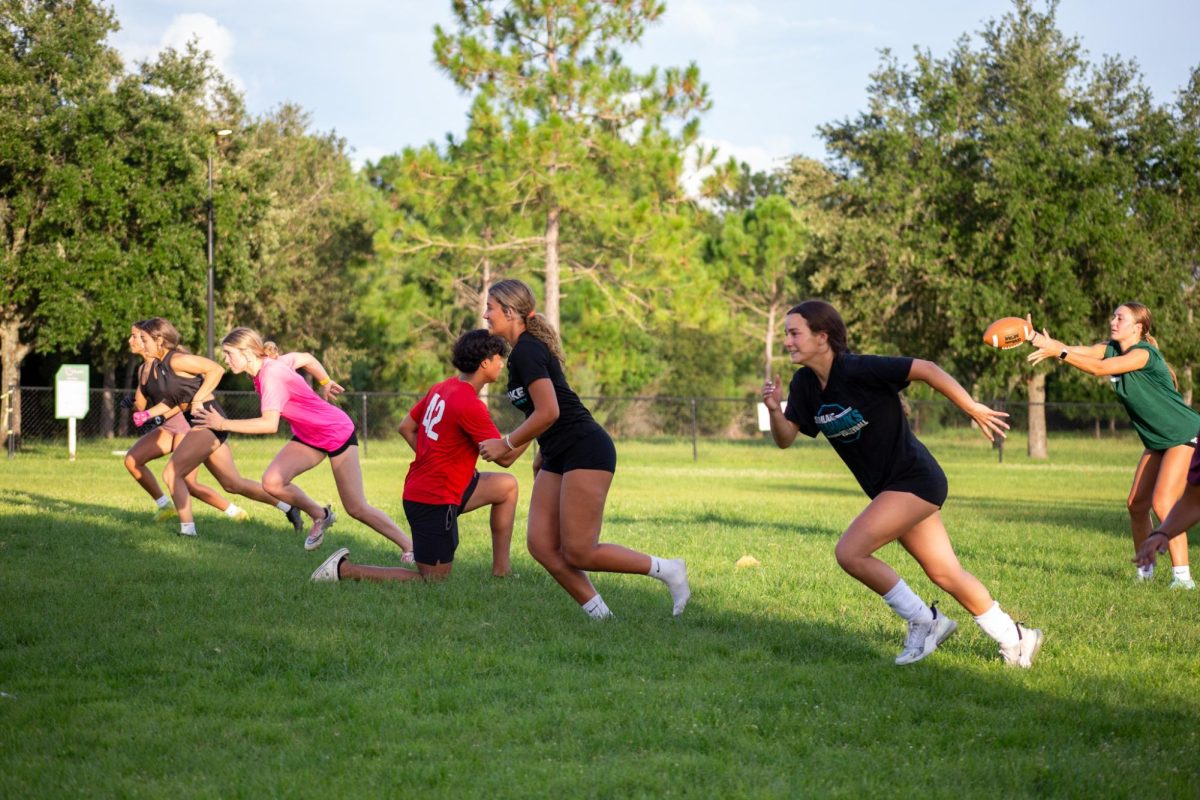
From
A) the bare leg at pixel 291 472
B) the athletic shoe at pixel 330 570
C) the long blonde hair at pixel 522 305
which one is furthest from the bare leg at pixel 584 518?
the bare leg at pixel 291 472

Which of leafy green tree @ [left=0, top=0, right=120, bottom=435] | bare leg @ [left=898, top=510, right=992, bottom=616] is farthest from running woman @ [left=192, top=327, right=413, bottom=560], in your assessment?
leafy green tree @ [left=0, top=0, right=120, bottom=435]

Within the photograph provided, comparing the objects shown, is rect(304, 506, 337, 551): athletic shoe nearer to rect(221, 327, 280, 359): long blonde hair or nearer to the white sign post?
rect(221, 327, 280, 359): long blonde hair

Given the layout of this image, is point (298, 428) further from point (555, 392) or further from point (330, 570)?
point (555, 392)

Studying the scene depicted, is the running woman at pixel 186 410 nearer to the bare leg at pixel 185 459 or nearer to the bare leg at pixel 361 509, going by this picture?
the bare leg at pixel 185 459

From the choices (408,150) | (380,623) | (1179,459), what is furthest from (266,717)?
(408,150)

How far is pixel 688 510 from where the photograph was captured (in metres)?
15.5

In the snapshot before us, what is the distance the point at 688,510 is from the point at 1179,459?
24.2ft

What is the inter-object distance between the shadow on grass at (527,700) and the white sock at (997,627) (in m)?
0.15

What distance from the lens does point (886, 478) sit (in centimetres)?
603

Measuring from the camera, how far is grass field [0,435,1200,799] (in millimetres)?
4293

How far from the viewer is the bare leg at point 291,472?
32.5 feet

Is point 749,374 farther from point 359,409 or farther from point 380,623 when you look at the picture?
point 380,623

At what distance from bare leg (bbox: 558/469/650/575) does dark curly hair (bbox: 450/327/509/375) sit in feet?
3.92

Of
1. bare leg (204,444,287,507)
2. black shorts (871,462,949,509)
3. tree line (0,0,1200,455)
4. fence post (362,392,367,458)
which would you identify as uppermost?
tree line (0,0,1200,455)
